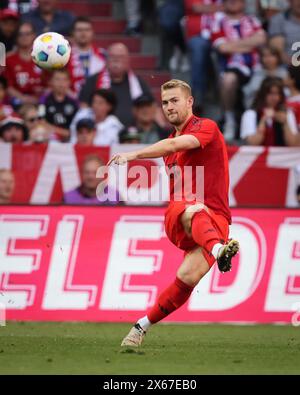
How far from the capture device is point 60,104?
643 inches

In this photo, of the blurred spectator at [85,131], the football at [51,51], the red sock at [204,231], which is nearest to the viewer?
the red sock at [204,231]

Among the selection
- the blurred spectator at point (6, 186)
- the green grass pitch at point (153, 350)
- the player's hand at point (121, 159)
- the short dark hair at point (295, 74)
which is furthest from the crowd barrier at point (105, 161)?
the player's hand at point (121, 159)

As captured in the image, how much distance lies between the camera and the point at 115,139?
15.8 meters

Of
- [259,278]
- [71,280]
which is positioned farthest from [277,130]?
[71,280]

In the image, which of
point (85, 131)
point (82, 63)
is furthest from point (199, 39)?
point (85, 131)

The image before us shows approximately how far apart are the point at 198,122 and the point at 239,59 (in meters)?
7.37

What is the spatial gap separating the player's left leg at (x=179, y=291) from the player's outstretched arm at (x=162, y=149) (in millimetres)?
1003

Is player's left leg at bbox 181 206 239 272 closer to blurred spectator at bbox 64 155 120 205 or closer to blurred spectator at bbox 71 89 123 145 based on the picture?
blurred spectator at bbox 64 155 120 205

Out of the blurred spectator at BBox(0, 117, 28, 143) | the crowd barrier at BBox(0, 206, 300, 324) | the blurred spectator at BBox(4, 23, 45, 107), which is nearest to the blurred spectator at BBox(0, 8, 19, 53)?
the blurred spectator at BBox(4, 23, 45, 107)

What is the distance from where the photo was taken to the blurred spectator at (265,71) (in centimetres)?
1669

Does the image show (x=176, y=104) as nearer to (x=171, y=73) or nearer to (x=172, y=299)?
(x=172, y=299)

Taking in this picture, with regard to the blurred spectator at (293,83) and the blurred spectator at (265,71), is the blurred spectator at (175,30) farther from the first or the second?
the blurred spectator at (293,83)

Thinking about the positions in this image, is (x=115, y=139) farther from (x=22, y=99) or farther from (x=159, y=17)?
(x=159, y=17)

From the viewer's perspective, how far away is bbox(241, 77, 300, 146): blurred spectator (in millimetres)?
15617
